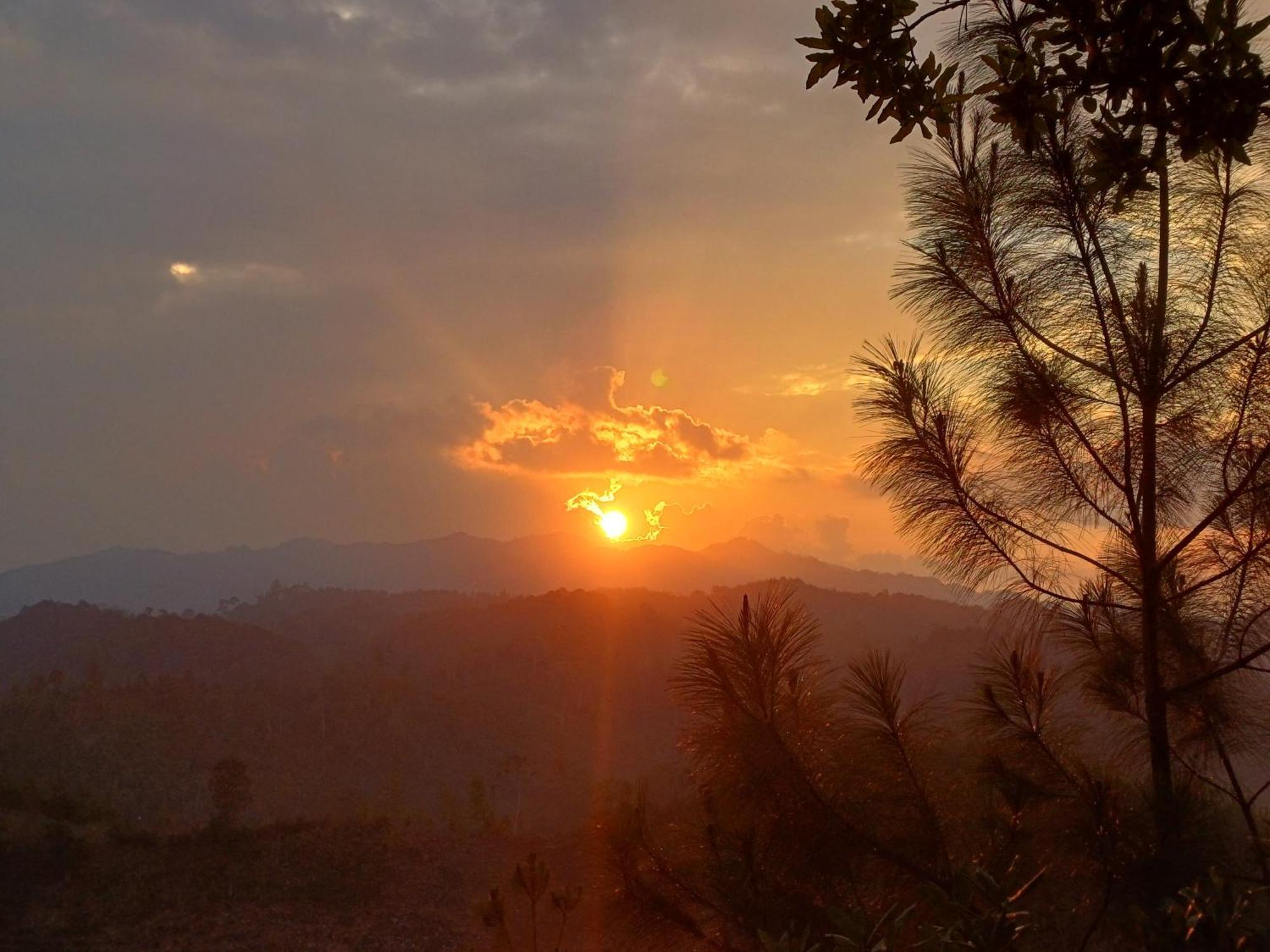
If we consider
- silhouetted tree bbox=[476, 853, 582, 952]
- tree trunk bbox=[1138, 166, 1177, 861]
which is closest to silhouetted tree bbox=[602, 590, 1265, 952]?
tree trunk bbox=[1138, 166, 1177, 861]

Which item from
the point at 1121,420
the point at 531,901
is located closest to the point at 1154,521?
the point at 1121,420

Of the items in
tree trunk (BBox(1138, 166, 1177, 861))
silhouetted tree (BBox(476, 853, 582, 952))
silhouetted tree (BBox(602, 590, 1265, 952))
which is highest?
tree trunk (BBox(1138, 166, 1177, 861))

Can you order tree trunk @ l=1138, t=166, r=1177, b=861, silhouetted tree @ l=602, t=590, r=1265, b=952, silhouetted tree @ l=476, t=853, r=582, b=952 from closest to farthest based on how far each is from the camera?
tree trunk @ l=1138, t=166, r=1177, b=861 < silhouetted tree @ l=602, t=590, r=1265, b=952 < silhouetted tree @ l=476, t=853, r=582, b=952

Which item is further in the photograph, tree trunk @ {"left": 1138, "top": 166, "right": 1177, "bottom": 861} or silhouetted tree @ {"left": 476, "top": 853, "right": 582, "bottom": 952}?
silhouetted tree @ {"left": 476, "top": 853, "right": 582, "bottom": 952}

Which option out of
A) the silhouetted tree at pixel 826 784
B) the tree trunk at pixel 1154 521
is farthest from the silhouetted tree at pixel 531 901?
the tree trunk at pixel 1154 521

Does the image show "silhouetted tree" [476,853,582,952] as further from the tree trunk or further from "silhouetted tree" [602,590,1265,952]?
the tree trunk

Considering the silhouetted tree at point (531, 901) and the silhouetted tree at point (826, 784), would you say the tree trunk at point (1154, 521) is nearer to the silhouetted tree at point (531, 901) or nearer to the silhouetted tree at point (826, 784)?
the silhouetted tree at point (826, 784)

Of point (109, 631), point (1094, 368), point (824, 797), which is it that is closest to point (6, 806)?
point (824, 797)

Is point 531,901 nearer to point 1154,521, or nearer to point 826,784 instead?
point 826,784

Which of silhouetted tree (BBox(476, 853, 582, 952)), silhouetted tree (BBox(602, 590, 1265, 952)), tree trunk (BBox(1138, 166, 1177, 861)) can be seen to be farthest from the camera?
silhouetted tree (BBox(476, 853, 582, 952))

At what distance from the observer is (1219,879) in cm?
235

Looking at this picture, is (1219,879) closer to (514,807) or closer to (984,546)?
(984,546)

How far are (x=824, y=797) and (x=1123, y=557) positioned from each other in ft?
6.42

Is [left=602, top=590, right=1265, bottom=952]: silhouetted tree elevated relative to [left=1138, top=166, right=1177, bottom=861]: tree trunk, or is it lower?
lower
